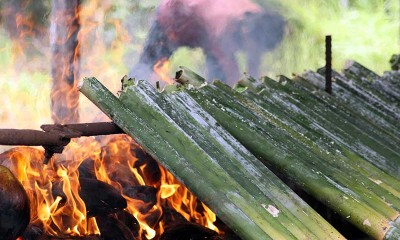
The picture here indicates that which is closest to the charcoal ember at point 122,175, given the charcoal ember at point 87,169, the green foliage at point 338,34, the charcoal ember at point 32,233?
the charcoal ember at point 87,169

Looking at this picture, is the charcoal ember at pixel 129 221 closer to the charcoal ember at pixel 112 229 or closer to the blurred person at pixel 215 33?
the charcoal ember at pixel 112 229

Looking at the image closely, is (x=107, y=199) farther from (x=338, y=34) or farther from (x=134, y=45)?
(x=338, y=34)

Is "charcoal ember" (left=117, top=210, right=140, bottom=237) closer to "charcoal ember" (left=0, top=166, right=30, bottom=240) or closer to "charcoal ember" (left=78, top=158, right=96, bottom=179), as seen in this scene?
"charcoal ember" (left=78, top=158, right=96, bottom=179)

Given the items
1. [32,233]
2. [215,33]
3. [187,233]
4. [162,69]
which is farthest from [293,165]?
[215,33]

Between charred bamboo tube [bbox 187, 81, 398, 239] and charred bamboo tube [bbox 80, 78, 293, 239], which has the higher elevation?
charred bamboo tube [bbox 187, 81, 398, 239]

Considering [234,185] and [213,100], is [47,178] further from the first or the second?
[234,185]

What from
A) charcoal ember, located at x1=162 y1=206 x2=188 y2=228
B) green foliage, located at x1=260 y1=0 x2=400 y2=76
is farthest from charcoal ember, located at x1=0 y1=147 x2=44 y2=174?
green foliage, located at x1=260 y1=0 x2=400 y2=76

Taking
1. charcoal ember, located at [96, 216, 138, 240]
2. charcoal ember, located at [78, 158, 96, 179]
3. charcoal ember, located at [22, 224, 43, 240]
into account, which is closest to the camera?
charcoal ember, located at [22, 224, 43, 240]
